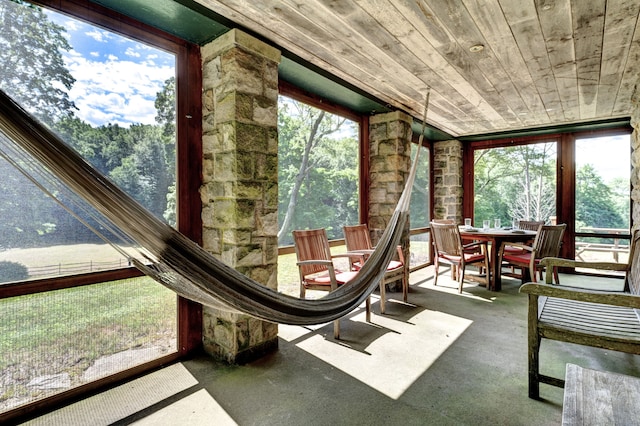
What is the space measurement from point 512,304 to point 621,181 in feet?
8.41

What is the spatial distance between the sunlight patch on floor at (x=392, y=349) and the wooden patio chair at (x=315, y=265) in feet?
0.67

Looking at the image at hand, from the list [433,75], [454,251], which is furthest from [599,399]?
[454,251]

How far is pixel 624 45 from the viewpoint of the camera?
6.70 feet

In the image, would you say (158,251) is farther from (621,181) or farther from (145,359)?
(621,181)

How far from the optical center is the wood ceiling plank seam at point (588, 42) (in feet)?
5.40

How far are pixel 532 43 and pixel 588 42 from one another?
1.13 ft

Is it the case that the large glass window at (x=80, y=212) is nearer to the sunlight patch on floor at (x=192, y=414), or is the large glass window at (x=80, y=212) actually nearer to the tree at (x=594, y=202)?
the sunlight patch on floor at (x=192, y=414)

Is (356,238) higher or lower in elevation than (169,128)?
lower

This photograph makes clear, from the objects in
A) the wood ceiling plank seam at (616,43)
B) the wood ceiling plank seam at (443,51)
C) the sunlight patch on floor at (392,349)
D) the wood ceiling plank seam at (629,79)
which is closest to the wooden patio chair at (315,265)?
the sunlight patch on floor at (392,349)

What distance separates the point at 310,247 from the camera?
2.61 metres

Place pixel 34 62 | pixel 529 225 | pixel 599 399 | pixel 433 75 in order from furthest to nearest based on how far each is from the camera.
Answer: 1. pixel 529 225
2. pixel 433 75
3. pixel 34 62
4. pixel 599 399

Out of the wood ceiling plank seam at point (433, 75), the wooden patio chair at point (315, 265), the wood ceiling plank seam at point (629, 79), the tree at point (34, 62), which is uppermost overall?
the wood ceiling plank seam at point (433, 75)

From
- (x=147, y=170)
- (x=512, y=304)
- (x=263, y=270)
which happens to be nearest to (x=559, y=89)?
(x=512, y=304)

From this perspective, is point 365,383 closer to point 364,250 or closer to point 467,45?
point 364,250
